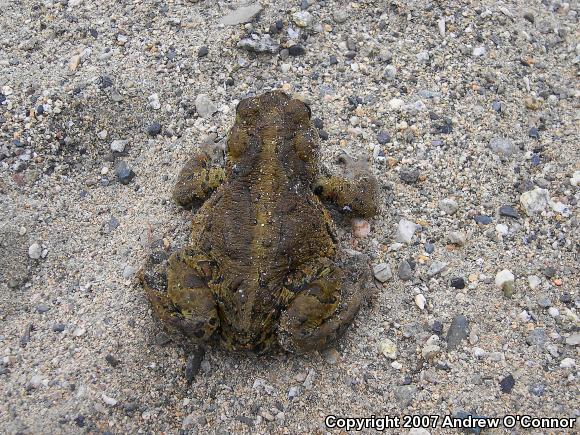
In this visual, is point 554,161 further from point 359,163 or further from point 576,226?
point 359,163

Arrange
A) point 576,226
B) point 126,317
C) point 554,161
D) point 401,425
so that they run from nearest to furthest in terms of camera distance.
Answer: point 401,425 < point 126,317 < point 576,226 < point 554,161

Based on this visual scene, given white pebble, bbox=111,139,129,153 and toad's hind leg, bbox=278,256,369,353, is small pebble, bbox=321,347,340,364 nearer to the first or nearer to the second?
toad's hind leg, bbox=278,256,369,353

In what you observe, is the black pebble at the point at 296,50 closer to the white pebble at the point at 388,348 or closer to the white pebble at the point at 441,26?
the white pebble at the point at 441,26

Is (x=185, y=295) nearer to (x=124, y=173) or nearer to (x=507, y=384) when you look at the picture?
(x=124, y=173)

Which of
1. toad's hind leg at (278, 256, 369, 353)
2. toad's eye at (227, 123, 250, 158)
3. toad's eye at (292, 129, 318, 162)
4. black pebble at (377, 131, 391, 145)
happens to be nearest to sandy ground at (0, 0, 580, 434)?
black pebble at (377, 131, 391, 145)

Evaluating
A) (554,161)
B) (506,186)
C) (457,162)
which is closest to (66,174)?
(457,162)
